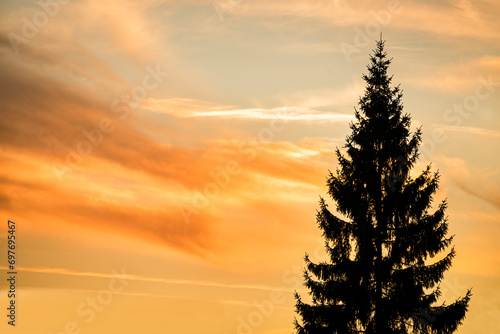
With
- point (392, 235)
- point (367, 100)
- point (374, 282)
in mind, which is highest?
point (367, 100)

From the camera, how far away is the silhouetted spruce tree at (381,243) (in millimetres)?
19703

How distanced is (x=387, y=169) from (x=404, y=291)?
4.83 m

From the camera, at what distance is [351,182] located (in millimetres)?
21484

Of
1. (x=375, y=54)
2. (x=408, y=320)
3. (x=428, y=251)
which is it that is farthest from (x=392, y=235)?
(x=375, y=54)

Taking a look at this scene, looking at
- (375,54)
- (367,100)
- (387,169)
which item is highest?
(375,54)

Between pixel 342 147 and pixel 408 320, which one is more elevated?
pixel 342 147

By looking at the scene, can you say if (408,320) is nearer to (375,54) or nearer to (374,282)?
(374,282)

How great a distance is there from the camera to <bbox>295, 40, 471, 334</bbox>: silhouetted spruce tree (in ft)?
64.6

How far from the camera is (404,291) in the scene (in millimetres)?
19688

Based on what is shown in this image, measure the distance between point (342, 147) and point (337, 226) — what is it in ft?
11.0

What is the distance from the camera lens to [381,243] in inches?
805

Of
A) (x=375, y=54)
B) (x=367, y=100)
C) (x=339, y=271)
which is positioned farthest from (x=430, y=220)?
(x=375, y=54)

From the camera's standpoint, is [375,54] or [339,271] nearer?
[339,271]

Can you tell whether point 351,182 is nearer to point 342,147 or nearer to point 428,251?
point 342,147
